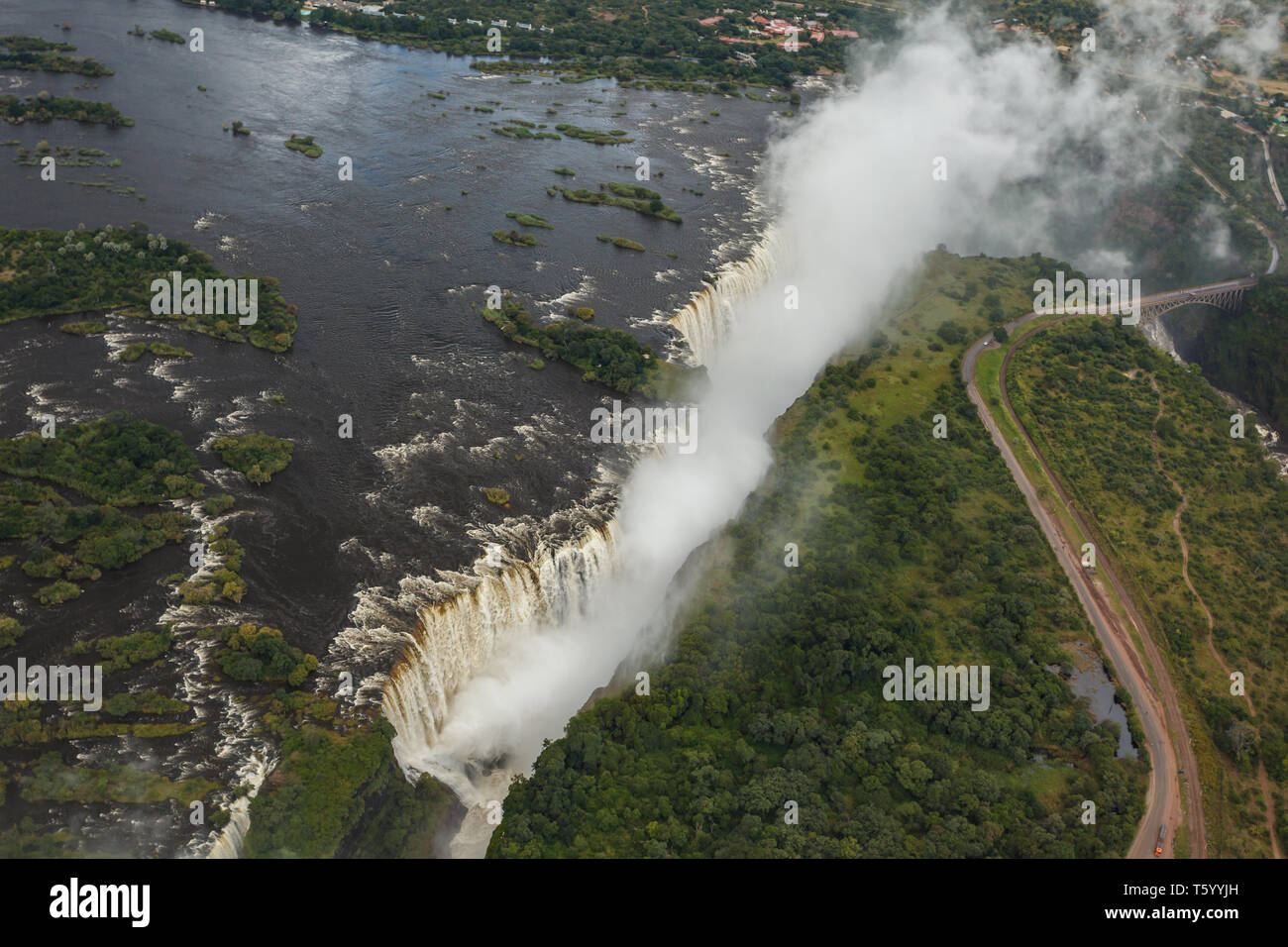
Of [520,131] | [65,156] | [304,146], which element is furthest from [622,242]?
[65,156]

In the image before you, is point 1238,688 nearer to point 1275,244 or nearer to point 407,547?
point 407,547

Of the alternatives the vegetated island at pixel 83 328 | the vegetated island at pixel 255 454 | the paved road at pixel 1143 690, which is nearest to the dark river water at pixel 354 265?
the vegetated island at pixel 255 454

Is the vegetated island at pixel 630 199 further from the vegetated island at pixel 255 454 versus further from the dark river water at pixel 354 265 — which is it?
the vegetated island at pixel 255 454

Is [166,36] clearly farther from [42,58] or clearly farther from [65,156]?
[65,156]

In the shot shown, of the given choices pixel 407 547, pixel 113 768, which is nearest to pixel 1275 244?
A: pixel 407 547

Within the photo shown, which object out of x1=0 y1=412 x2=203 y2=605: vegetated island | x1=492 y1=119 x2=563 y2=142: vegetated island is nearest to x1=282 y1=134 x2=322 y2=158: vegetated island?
x1=492 y1=119 x2=563 y2=142: vegetated island

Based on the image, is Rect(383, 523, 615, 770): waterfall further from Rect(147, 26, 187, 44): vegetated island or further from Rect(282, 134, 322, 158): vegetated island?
Rect(147, 26, 187, 44): vegetated island
